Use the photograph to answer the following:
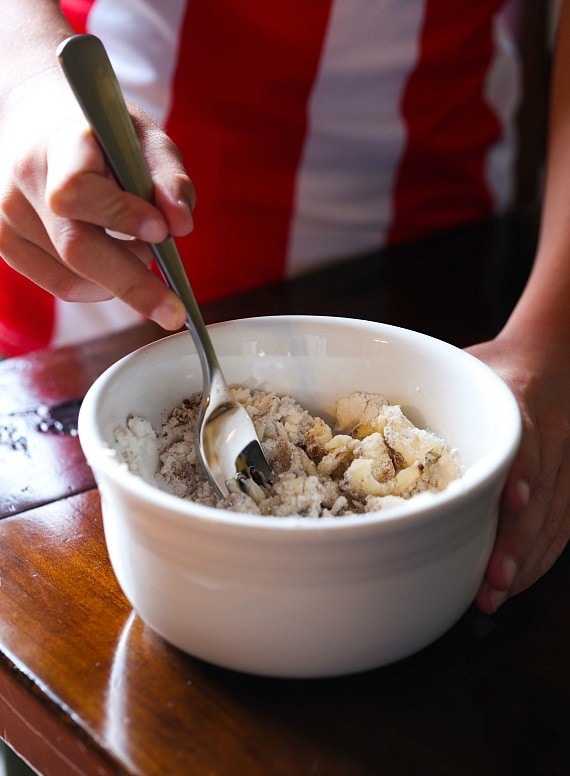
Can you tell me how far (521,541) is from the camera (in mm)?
632

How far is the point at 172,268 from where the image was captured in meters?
0.64

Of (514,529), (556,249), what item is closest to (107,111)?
(514,529)

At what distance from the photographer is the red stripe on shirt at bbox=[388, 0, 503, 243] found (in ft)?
4.30

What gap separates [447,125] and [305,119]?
0.27 m

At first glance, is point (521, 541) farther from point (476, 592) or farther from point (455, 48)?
point (455, 48)

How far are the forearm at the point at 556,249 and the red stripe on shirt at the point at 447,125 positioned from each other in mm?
207

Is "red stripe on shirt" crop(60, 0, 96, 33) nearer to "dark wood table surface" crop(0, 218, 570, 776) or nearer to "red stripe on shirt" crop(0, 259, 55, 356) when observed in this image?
"red stripe on shirt" crop(0, 259, 55, 356)

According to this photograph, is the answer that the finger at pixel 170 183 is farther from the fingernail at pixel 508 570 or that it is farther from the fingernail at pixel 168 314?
the fingernail at pixel 508 570

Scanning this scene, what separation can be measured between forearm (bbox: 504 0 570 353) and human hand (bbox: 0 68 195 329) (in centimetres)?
39

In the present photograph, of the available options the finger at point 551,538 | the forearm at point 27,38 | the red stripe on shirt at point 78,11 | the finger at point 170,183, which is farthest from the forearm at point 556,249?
the red stripe on shirt at point 78,11

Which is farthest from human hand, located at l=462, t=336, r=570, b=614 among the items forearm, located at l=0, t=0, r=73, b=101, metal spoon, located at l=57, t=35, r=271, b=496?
forearm, located at l=0, t=0, r=73, b=101

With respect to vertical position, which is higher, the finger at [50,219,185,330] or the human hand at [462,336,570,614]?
the finger at [50,219,185,330]

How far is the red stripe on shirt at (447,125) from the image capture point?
4.30 ft

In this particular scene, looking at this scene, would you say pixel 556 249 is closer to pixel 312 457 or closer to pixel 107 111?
pixel 312 457
